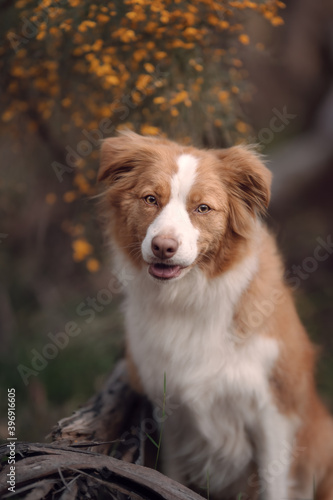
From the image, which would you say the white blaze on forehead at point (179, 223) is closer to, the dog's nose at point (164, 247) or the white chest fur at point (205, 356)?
the dog's nose at point (164, 247)

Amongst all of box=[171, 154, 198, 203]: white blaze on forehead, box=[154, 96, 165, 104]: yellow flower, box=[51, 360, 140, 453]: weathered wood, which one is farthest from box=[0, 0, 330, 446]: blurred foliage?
box=[51, 360, 140, 453]: weathered wood

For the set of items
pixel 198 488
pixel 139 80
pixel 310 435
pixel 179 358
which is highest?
pixel 139 80

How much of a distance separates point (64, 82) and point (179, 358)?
1804 mm

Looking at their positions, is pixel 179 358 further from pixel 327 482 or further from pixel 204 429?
pixel 327 482

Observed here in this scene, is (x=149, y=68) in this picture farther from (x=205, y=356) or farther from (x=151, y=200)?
(x=205, y=356)

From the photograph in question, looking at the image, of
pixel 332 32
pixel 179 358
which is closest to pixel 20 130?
pixel 179 358

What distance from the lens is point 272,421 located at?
2.63m

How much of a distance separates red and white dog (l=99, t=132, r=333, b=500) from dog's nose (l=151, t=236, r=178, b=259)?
0.11 meters

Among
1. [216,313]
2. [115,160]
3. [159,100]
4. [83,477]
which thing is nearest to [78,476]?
[83,477]

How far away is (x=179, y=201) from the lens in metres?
2.35

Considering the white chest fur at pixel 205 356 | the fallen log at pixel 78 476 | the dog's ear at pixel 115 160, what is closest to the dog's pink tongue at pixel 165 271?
the white chest fur at pixel 205 356

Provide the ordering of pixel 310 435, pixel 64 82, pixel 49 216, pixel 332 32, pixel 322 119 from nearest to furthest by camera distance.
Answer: pixel 310 435, pixel 64 82, pixel 49 216, pixel 322 119, pixel 332 32

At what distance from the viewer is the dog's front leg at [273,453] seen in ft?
8.64

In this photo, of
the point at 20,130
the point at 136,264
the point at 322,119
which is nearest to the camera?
the point at 136,264
